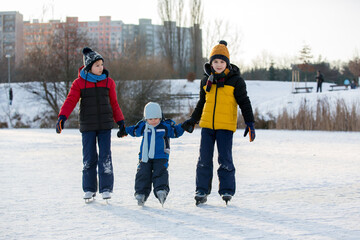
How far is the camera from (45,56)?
24.4 m

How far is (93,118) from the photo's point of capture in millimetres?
3832

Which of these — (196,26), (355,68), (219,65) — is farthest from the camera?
(355,68)

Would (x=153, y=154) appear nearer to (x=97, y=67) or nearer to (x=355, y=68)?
(x=97, y=67)

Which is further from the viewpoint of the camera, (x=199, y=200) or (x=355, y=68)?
(x=355, y=68)

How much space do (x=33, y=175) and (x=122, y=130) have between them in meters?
2.07

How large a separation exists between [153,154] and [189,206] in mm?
539

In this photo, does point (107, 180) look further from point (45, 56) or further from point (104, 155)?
point (45, 56)

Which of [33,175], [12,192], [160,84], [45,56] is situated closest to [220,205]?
[12,192]

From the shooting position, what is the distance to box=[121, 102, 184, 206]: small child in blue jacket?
12.0ft

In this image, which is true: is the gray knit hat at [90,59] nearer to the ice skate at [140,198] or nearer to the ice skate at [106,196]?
the ice skate at [106,196]

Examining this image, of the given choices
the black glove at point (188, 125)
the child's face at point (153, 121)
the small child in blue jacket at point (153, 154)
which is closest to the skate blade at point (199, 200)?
the small child in blue jacket at point (153, 154)

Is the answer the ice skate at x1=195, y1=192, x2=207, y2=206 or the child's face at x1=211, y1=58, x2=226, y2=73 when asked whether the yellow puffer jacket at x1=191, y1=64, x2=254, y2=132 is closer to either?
the child's face at x1=211, y1=58, x2=226, y2=73

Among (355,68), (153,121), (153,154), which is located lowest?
(153,154)

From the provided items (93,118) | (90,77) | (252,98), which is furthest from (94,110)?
(252,98)
